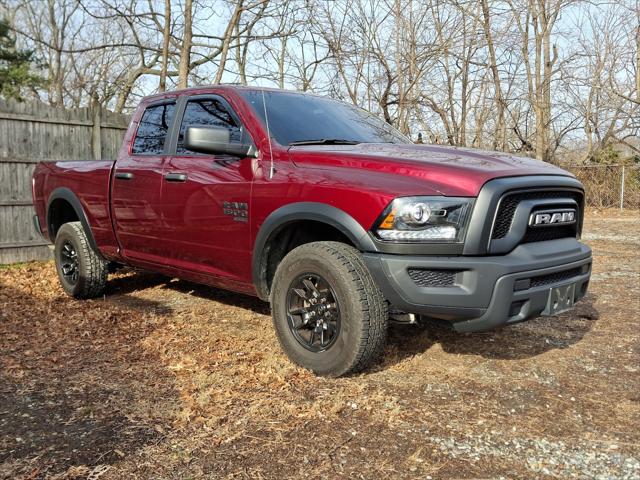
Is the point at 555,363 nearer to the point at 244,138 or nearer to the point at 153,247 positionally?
the point at 244,138

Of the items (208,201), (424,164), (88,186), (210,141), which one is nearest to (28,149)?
(88,186)

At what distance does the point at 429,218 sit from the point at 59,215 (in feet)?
15.5

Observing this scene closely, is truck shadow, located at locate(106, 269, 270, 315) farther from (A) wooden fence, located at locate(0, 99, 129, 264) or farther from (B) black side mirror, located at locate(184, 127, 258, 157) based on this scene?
(A) wooden fence, located at locate(0, 99, 129, 264)

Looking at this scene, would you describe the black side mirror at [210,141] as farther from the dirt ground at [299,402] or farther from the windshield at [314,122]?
the dirt ground at [299,402]

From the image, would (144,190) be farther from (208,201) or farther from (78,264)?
(78,264)

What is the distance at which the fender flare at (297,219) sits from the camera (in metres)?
3.08

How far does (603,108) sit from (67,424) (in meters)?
16.7

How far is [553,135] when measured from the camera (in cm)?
1844

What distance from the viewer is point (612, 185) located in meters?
16.9

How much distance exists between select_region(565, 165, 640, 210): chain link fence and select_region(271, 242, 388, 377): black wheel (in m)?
15.6

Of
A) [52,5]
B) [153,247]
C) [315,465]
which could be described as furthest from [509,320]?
[52,5]

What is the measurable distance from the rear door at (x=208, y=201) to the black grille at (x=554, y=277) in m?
1.86

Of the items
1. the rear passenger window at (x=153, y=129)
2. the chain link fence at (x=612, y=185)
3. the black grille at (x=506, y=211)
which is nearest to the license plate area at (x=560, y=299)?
the black grille at (x=506, y=211)

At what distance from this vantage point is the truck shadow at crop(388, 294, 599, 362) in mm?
3938
